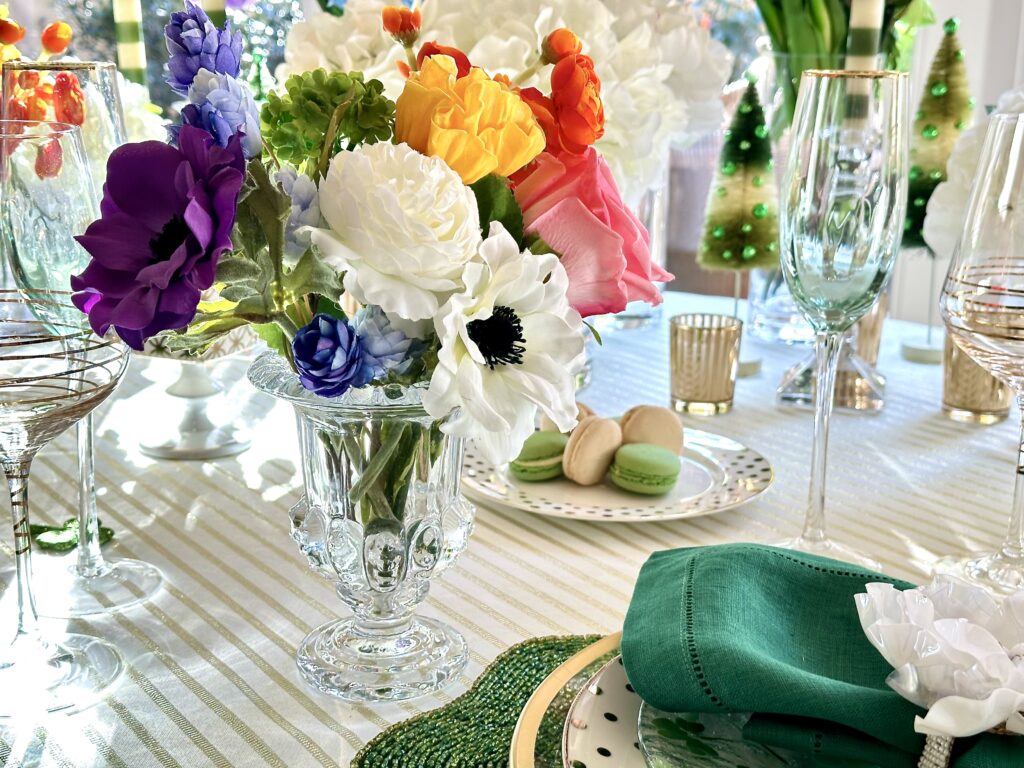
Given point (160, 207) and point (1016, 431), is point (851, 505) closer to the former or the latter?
point (1016, 431)

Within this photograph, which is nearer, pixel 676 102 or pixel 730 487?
pixel 730 487

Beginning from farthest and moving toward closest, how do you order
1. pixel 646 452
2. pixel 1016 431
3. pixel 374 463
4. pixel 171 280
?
pixel 1016 431
pixel 646 452
pixel 374 463
pixel 171 280

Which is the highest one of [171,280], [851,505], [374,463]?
[171,280]

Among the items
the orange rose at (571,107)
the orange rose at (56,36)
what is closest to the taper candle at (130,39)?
the orange rose at (56,36)

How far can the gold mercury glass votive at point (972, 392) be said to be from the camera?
3.77 ft

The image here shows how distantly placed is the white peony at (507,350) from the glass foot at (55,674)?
29cm

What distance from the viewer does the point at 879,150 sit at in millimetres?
786

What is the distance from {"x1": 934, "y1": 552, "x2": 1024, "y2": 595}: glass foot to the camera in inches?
31.3

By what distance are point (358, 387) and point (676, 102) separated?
0.78 m

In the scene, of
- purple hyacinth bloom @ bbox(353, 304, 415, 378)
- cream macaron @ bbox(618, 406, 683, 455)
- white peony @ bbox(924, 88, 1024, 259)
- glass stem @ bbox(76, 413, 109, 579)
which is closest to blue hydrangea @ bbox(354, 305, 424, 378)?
purple hyacinth bloom @ bbox(353, 304, 415, 378)

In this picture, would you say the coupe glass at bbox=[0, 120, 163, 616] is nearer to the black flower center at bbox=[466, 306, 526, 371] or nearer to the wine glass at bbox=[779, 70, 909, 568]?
the black flower center at bbox=[466, 306, 526, 371]

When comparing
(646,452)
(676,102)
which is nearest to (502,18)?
(676,102)

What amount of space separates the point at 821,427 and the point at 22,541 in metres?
0.55

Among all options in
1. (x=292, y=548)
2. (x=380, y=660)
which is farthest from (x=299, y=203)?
(x=292, y=548)
